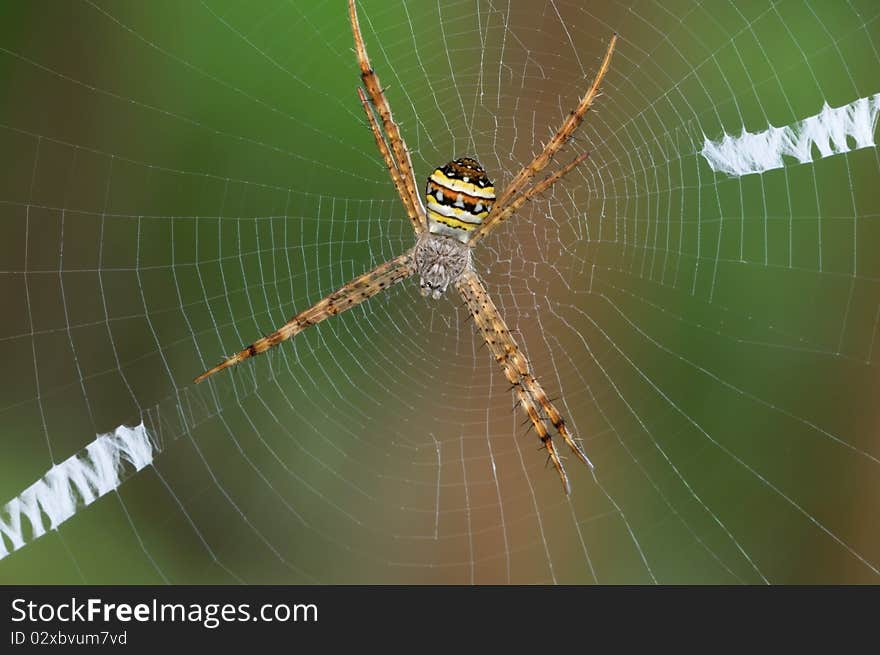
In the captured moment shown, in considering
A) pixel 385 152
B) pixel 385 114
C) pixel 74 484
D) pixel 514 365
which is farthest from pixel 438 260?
pixel 74 484

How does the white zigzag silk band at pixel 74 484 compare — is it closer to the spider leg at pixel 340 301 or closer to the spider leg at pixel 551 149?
the spider leg at pixel 340 301

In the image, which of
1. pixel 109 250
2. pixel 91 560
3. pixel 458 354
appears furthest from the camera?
pixel 458 354

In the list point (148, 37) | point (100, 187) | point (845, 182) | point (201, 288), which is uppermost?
point (148, 37)

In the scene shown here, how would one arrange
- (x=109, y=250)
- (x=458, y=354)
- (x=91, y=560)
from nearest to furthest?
(x=91, y=560) → (x=109, y=250) → (x=458, y=354)

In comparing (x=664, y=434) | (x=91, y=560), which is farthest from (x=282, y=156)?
(x=664, y=434)

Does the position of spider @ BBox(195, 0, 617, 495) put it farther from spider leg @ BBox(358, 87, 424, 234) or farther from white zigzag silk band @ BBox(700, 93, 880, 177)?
white zigzag silk band @ BBox(700, 93, 880, 177)

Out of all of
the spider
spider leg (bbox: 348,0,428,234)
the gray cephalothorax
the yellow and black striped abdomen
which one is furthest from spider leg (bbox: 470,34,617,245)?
the gray cephalothorax

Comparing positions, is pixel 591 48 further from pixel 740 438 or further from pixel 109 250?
pixel 109 250
